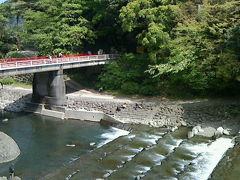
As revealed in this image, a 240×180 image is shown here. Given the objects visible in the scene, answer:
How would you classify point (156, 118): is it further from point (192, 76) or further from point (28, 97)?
point (28, 97)

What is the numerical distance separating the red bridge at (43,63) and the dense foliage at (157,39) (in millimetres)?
2735

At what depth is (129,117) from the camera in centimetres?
3391

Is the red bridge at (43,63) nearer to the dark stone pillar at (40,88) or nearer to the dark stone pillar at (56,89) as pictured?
the dark stone pillar at (56,89)

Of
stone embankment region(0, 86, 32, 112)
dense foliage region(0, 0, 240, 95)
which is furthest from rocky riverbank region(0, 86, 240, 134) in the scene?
stone embankment region(0, 86, 32, 112)

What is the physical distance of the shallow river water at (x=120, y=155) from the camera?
67.2 ft

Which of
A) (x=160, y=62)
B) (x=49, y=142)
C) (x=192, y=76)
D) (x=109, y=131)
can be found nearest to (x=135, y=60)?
(x=160, y=62)

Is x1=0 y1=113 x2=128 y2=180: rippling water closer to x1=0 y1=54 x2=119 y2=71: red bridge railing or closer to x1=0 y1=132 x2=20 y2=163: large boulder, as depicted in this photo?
x1=0 y1=132 x2=20 y2=163: large boulder

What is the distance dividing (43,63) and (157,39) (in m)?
14.5

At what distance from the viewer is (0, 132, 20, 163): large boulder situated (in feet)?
80.5

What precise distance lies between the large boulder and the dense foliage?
18.5 meters

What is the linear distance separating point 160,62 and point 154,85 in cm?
321

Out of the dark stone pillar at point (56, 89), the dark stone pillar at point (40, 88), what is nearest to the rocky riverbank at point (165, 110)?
the dark stone pillar at point (56, 89)

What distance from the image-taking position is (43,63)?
36.8 m

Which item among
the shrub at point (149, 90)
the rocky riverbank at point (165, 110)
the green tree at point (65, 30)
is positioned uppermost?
the green tree at point (65, 30)
